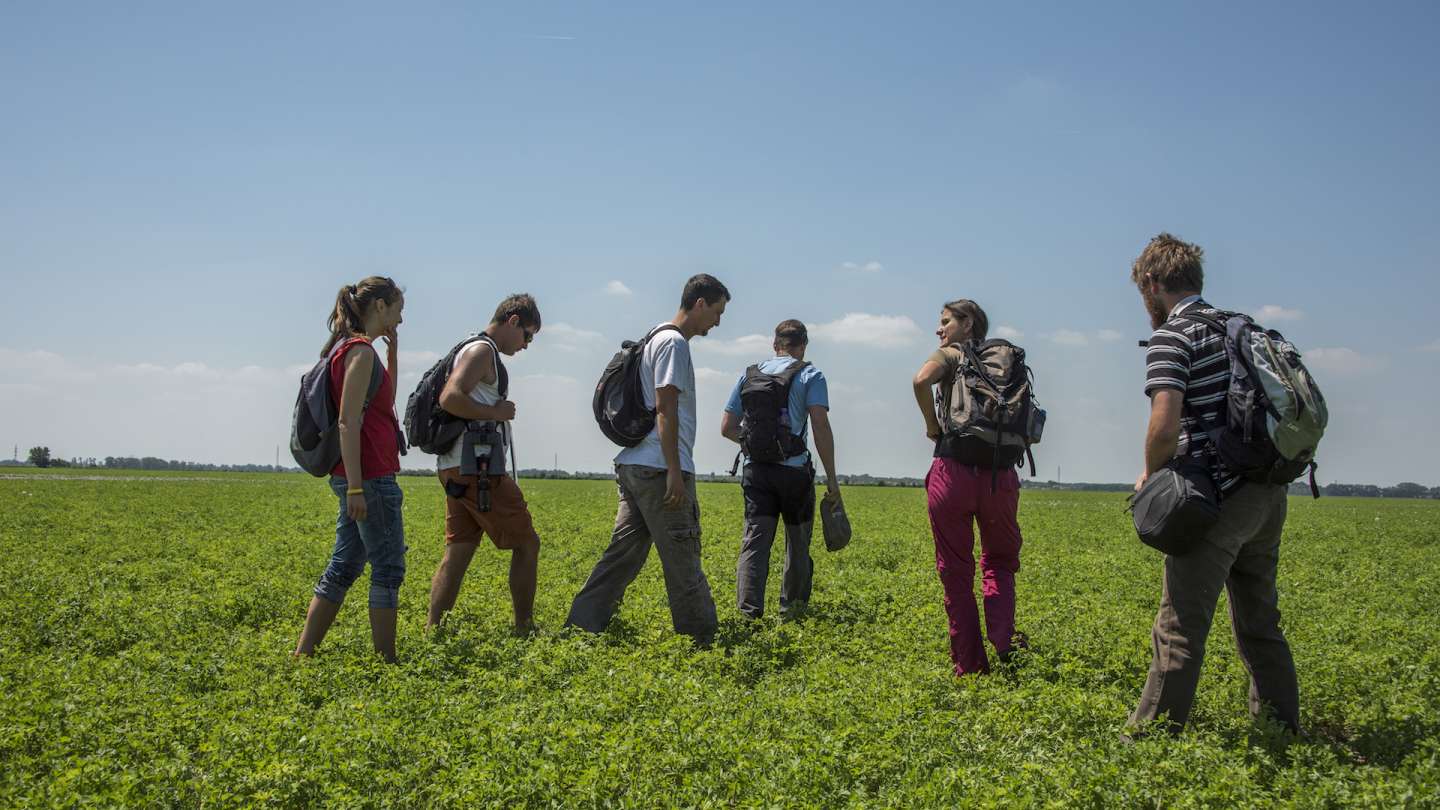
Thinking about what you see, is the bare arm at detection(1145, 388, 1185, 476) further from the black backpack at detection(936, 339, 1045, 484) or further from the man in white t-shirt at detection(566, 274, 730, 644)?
the man in white t-shirt at detection(566, 274, 730, 644)

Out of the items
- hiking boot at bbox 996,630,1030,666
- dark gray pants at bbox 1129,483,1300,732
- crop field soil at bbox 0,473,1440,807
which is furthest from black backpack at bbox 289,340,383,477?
dark gray pants at bbox 1129,483,1300,732

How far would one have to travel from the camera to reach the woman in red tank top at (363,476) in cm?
607

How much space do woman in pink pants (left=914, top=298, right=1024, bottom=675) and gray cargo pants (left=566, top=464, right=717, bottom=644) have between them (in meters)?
1.68

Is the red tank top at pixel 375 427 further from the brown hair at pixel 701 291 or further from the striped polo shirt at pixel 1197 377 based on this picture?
the striped polo shirt at pixel 1197 377

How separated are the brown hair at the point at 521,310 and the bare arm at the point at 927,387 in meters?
2.79

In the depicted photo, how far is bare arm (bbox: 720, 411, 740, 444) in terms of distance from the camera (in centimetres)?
834

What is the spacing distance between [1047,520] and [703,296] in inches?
809

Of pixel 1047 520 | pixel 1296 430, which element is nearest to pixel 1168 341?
pixel 1296 430

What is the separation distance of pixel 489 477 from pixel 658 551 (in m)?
1.31

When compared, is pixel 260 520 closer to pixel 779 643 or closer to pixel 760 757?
pixel 779 643

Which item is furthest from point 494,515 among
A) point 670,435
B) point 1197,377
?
point 1197,377

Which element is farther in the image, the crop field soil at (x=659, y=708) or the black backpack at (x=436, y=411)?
the black backpack at (x=436, y=411)

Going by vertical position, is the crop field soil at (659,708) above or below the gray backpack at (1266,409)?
below

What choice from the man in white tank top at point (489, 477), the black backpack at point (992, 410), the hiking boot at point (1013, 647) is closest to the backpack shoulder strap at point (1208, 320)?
the black backpack at point (992, 410)
